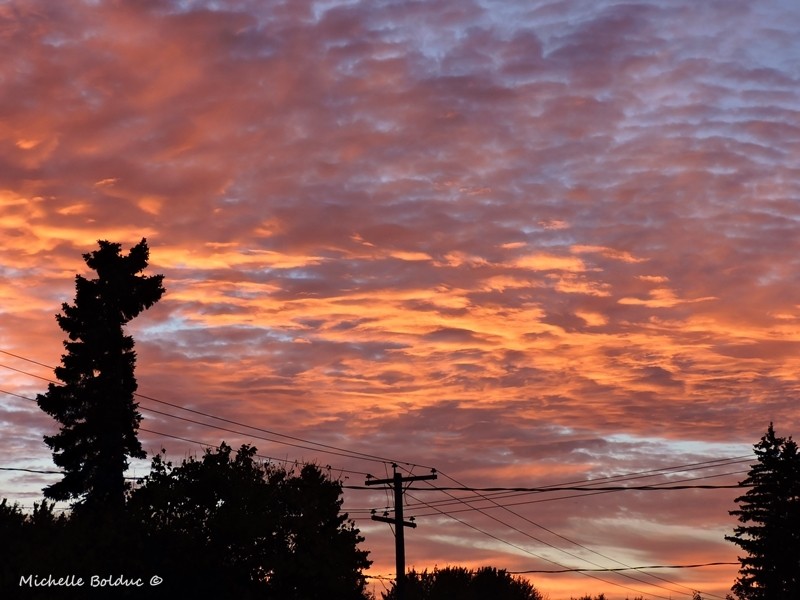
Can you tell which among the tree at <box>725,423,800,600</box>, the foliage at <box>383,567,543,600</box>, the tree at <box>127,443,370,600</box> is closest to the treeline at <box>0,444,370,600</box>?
the tree at <box>127,443,370,600</box>

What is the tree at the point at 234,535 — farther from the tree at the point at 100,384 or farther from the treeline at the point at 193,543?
the tree at the point at 100,384

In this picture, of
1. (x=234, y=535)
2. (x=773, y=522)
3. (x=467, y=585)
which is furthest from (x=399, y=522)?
(x=467, y=585)

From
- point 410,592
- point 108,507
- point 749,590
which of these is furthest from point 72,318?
point 410,592

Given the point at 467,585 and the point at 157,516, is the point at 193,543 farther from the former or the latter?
the point at 467,585

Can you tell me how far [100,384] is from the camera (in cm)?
6400

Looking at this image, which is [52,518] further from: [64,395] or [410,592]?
[410,592]

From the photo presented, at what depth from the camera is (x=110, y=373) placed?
210 feet

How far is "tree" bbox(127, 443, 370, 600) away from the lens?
50.8 m

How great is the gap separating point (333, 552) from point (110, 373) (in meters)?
18.7

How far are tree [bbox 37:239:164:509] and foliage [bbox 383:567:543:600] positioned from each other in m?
60.4

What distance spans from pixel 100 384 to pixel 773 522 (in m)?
47.3

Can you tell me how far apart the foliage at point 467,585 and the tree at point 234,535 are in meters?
62.8

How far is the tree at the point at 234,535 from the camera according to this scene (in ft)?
167

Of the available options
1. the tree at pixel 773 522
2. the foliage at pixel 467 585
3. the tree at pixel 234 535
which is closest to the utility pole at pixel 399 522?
the tree at pixel 234 535
